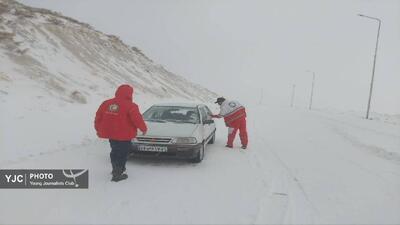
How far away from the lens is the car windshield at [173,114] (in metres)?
10.5

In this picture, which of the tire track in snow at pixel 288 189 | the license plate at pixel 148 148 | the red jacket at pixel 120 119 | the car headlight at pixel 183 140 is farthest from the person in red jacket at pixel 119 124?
the tire track in snow at pixel 288 189

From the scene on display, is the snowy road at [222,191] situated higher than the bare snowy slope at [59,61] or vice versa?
the bare snowy slope at [59,61]

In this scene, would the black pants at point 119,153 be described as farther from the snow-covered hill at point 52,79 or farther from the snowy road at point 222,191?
the snow-covered hill at point 52,79

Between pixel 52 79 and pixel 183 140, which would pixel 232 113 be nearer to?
pixel 183 140

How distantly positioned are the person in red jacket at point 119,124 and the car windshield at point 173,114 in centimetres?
264

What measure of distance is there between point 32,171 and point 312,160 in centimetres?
687

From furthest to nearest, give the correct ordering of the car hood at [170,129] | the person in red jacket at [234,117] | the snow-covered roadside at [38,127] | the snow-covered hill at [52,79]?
1. the person in red jacket at [234,117]
2. the snow-covered hill at [52,79]
3. the snow-covered roadside at [38,127]
4. the car hood at [170,129]

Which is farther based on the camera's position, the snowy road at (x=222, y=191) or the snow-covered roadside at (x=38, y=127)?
the snow-covered roadside at (x=38, y=127)

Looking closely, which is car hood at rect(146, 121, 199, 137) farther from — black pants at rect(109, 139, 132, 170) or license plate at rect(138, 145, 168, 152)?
black pants at rect(109, 139, 132, 170)

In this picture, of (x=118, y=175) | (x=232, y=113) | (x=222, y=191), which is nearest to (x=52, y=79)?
(x=232, y=113)

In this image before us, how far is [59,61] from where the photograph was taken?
28109mm

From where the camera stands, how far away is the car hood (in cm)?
911

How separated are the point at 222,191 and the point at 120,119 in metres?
2.27

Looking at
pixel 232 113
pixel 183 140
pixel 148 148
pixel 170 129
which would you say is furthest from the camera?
pixel 232 113
